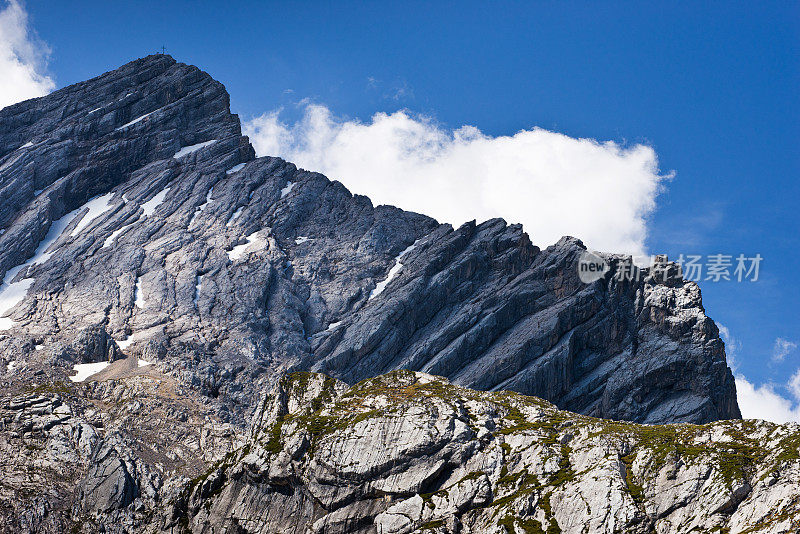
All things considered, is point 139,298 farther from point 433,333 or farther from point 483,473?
point 483,473

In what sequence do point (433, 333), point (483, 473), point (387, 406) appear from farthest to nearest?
1. point (433, 333)
2. point (387, 406)
3. point (483, 473)

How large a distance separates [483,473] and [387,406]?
1774 cm

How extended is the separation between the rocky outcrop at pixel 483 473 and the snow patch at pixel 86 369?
193 feet

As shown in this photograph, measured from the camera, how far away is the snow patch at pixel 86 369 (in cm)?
16625

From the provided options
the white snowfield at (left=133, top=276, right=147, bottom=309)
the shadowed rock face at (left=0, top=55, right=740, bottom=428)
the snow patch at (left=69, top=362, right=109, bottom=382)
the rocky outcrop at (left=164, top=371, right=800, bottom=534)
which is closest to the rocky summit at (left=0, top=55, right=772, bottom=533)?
the rocky outcrop at (left=164, top=371, right=800, bottom=534)

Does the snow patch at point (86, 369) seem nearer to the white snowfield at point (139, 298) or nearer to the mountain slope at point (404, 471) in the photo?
the mountain slope at point (404, 471)

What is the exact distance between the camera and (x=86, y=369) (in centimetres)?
16975

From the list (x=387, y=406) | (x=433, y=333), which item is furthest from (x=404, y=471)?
(x=433, y=333)

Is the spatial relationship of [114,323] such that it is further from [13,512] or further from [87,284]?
[13,512]

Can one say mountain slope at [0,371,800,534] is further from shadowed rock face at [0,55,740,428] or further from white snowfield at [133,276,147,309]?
white snowfield at [133,276,147,309]

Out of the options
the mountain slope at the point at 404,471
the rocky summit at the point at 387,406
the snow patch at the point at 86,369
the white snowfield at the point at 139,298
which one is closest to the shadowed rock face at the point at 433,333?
the white snowfield at the point at 139,298

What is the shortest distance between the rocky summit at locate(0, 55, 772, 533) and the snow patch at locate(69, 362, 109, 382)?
2.66ft

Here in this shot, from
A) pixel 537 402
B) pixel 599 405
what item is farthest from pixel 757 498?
pixel 599 405

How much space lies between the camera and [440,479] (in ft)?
340
